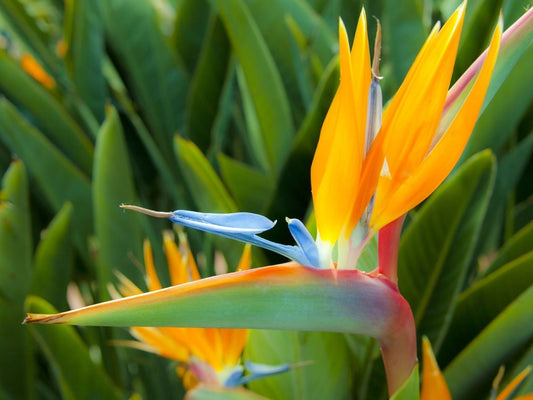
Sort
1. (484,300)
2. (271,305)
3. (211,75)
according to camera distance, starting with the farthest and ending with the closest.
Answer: (211,75), (484,300), (271,305)

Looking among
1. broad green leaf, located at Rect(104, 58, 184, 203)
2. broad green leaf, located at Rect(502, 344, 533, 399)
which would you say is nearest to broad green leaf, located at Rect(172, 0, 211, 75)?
broad green leaf, located at Rect(104, 58, 184, 203)

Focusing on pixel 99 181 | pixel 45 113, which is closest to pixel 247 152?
pixel 45 113

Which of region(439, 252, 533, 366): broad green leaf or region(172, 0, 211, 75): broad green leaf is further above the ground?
region(172, 0, 211, 75): broad green leaf

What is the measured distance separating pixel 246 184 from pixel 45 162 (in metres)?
0.31

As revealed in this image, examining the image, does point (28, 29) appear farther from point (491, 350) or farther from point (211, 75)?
point (491, 350)

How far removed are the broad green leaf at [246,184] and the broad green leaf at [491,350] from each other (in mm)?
315

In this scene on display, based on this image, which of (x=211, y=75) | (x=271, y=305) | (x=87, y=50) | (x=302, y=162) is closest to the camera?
(x=271, y=305)

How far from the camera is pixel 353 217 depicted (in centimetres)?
35

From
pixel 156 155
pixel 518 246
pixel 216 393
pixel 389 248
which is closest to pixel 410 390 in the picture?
pixel 389 248

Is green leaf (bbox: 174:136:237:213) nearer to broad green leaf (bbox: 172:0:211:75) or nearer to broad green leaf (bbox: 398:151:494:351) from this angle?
broad green leaf (bbox: 398:151:494:351)

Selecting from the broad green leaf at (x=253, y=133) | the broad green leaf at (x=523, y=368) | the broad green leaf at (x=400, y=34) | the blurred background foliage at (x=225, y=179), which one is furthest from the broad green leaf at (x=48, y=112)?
the broad green leaf at (x=523, y=368)

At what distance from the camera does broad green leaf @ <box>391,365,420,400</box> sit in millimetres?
366

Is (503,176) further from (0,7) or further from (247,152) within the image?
(0,7)

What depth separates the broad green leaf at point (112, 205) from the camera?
0.81m
